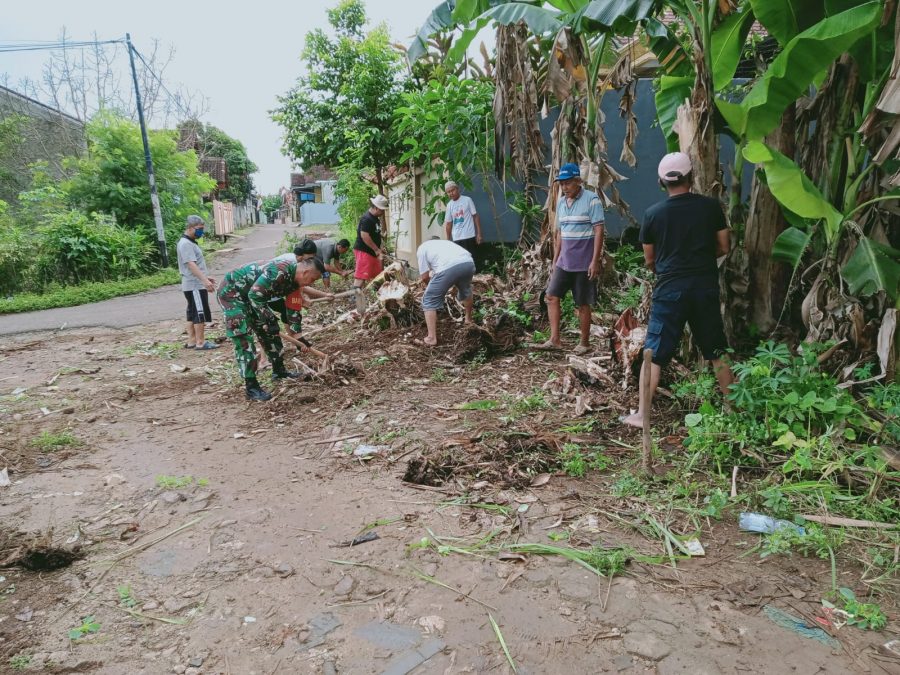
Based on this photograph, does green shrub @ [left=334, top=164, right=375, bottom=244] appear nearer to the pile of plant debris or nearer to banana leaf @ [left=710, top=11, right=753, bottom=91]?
banana leaf @ [left=710, top=11, right=753, bottom=91]

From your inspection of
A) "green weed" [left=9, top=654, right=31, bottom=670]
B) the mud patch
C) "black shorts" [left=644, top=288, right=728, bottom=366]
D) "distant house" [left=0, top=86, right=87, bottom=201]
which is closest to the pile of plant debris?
"black shorts" [left=644, top=288, right=728, bottom=366]

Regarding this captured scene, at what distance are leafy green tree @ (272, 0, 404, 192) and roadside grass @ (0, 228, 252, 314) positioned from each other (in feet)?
16.9

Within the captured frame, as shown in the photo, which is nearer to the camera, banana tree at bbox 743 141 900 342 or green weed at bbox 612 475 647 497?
green weed at bbox 612 475 647 497

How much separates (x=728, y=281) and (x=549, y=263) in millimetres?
2659

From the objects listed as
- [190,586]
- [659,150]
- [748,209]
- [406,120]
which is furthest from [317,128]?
[190,586]

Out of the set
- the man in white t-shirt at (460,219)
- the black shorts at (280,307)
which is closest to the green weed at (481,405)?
the black shorts at (280,307)

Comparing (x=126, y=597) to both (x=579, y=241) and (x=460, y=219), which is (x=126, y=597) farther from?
(x=460, y=219)

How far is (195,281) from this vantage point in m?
7.01

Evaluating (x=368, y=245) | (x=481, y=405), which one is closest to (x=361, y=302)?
(x=368, y=245)

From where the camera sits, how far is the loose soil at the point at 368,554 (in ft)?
6.88

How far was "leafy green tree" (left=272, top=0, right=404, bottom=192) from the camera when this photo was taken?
1165 centimetres

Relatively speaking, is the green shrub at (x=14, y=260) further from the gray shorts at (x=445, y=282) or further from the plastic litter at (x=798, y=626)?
the plastic litter at (x=798, y=626)

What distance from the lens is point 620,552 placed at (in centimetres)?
251

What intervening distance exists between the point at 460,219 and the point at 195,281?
140 inches
